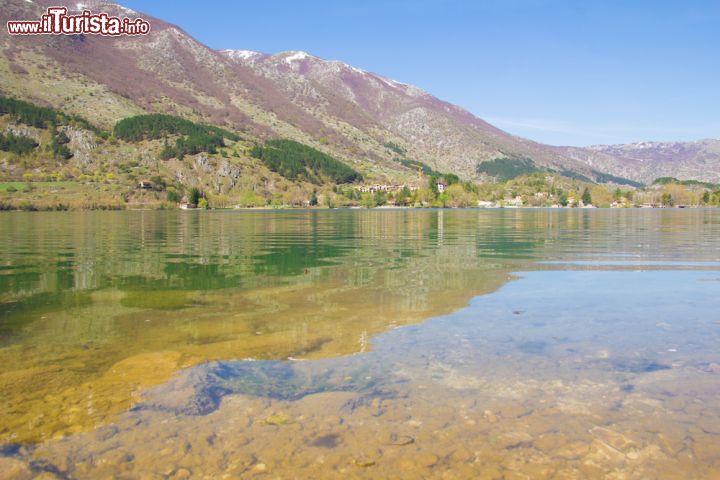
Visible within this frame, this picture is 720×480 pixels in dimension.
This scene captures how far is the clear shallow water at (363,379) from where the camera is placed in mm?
6594

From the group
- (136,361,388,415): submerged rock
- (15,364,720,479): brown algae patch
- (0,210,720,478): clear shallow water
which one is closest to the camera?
(15,364,720,479): brown algae patch

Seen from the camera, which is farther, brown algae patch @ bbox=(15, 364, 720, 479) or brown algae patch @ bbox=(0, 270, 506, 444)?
brown algae patch @ bbox=(0, 270, 506, 444)

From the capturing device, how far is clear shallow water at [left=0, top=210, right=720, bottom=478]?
6594mm

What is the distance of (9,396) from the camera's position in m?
8.60

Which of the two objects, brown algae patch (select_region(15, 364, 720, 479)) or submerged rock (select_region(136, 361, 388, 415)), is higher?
submerged rock (select_region(136, 361, 388, 415))

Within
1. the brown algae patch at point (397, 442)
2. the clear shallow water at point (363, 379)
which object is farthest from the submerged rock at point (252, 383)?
the brown algae patch at point (397, 442)

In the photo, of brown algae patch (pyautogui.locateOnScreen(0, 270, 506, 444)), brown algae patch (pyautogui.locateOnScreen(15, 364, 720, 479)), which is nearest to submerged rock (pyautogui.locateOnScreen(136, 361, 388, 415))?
brown algae patch (pyautogui.locateOnScreen(15, 364, 720, 479))

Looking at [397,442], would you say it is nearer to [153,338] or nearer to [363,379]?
[363,379]

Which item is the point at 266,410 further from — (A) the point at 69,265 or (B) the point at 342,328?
(A) the point at 69,265

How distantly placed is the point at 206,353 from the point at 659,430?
8411 mm

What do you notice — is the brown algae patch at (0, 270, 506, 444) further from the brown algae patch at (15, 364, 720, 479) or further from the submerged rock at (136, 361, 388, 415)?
the brown algae patch at (15, 364, 720, 479)

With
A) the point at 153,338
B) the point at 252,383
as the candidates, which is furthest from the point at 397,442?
the point at 153,338

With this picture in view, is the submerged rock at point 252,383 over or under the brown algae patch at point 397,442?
over

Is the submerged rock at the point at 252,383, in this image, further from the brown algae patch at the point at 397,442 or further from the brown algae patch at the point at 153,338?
the brown algae patch at the point at 153,338
